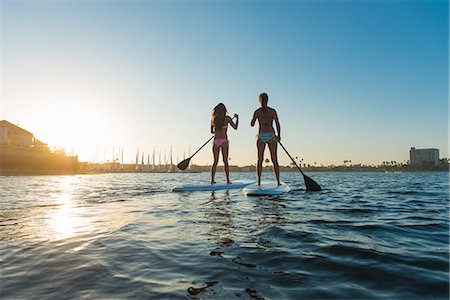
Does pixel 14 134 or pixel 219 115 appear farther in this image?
pixel 14 134

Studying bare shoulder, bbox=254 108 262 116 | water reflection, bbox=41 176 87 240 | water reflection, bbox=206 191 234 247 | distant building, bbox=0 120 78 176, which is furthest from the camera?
distant building, bbox=0 120 78 176

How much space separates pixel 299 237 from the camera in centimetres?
322

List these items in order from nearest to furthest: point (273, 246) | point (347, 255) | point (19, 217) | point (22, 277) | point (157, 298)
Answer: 1. point (157, 298)
2. point (22, 277)
3. point (347, 255)
4. point (273, 246)
5. point (19, 217)

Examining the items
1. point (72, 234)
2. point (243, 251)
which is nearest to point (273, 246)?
point (243, 251)

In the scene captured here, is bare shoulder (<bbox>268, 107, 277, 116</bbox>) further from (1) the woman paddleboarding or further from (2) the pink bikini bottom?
(2) the pink bikini bottom

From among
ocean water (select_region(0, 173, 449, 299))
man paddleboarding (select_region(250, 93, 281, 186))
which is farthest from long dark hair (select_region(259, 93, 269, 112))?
ocean water (select_region(0, 173, 449, 299))

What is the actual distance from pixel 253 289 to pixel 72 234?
8.96 ft

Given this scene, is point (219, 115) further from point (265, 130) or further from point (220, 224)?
point (220, 224)

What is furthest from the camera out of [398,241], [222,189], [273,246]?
[222,189]

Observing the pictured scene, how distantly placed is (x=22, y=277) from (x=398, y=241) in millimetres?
4015

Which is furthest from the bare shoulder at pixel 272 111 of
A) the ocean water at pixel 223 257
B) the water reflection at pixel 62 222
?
the water reflection at pixel 62 222

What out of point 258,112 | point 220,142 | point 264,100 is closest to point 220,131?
point 220,142

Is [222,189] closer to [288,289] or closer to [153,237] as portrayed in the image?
[153,237]

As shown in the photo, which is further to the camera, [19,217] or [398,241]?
[19,217]
